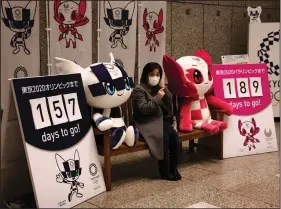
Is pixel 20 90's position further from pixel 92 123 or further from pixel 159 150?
pixel 159 150

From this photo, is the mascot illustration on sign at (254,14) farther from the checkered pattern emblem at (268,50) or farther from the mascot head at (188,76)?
the mascot head at (188,76)

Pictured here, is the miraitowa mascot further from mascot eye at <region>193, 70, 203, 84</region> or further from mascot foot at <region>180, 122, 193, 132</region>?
mascot eye at <region>193, 70, 203, 84</region>

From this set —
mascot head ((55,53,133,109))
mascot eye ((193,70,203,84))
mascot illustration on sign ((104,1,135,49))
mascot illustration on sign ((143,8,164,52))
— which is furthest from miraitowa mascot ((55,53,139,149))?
mascot illustration on sign ((143,8,164,52))

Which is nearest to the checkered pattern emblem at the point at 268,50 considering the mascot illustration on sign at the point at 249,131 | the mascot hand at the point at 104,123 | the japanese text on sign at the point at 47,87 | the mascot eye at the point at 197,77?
the mascot illustration on sign at the point at 249,131

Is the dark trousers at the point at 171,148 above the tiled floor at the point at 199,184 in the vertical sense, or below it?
above

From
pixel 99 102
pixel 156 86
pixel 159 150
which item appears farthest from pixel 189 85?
pixel 99 102

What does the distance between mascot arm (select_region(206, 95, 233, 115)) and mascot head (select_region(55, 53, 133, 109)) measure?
111 centimetres

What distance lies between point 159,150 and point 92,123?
0.60 meters

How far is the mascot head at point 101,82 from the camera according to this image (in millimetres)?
2902

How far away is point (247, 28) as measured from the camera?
5.62 metres

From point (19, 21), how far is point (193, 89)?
69.8 inches

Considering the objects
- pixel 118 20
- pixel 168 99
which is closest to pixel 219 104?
pixel 168 99

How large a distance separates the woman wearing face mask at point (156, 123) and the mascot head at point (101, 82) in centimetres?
23

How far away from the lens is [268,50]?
540 centimetres
